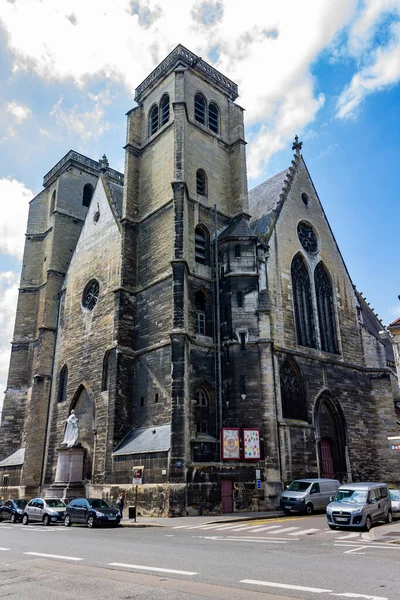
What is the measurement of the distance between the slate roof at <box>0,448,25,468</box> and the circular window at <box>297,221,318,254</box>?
21.3 m

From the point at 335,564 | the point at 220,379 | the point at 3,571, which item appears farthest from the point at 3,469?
the point at 335,564

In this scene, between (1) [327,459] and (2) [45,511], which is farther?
(1) [327,459]

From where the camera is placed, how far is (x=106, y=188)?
104 feet

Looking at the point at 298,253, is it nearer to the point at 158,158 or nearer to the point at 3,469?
the point at 158,158

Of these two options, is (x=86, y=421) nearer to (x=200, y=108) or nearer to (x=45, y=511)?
(x=45, y=511)

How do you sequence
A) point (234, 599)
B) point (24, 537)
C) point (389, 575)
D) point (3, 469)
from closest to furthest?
1. point (234, 599)
2. point (389, 575)
3. point (24, 537)
4. point (3, 469)

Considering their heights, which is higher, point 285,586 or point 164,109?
point 164,109

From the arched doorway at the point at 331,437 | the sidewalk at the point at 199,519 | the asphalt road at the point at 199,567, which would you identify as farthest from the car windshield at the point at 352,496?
the arched doorway at the point at 331,437

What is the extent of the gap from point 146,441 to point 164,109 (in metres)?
→ 20.3

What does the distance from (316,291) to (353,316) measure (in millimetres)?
3264

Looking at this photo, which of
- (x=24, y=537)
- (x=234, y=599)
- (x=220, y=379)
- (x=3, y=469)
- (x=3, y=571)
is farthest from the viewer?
(x=3, y=469)

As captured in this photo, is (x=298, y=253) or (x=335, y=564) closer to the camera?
(x=335, y=564)

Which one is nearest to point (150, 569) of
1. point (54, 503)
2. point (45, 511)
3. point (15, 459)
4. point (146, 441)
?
point (45, 511)

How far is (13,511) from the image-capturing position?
70.6 ft
